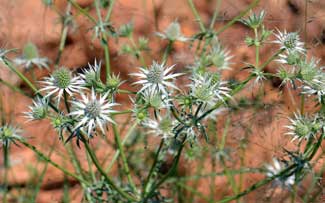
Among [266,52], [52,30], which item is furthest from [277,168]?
[52,30]

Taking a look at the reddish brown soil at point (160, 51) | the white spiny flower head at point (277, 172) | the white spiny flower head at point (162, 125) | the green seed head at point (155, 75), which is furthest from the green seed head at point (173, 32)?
the green seed head at point (155, 75)

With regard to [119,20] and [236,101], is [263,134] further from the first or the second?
[119,20]

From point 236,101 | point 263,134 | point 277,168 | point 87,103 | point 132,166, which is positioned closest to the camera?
point 87,103

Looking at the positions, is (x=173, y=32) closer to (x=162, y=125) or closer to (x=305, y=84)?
(x=162, y=125)

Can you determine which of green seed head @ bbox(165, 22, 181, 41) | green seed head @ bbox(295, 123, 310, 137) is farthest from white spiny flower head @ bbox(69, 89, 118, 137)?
green seed head @ bbox(165, 22, 181, 41)

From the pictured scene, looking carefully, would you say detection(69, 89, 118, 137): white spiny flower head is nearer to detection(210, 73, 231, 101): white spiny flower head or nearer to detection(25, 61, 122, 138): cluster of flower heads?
detection(25, 61, 122, 138): cluster of flower heads

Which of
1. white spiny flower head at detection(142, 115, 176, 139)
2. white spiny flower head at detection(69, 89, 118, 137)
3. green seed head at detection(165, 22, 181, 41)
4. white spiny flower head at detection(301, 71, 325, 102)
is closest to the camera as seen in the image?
white spiny flower head at detection(69, 89, 118, 137)

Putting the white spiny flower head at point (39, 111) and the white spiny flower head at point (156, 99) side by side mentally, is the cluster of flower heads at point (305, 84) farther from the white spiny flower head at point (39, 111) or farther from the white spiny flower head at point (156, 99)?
the white spiny flower head at point (39, 111)
